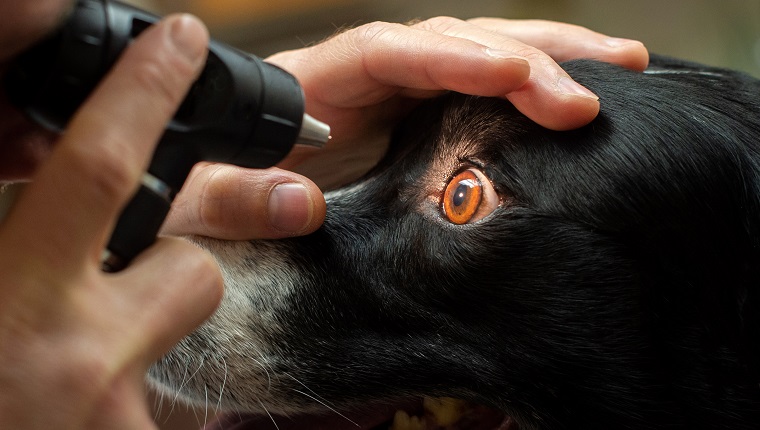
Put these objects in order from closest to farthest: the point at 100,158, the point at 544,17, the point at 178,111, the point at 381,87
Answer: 1. the point at 100,158
2. the point at 178,111
3. the point at 381,87
4. the point at 544,17

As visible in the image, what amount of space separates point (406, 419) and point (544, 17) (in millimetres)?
2151

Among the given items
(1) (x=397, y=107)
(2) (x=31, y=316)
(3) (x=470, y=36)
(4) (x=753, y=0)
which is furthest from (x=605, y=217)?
(4) (x=753, y=0)

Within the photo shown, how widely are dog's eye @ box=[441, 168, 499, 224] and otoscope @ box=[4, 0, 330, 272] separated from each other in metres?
0.30

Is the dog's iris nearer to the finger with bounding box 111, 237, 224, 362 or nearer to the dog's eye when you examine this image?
the dog's eye

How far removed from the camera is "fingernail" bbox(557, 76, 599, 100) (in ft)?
3.02

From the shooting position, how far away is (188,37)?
0.57 meters

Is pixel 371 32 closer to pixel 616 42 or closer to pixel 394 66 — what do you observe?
pixel 394 66

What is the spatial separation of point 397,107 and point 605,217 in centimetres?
51

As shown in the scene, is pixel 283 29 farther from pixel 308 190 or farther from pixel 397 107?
pixel 308 190

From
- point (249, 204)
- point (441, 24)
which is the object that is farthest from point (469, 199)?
point (441, 24)

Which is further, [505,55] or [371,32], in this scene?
[371,32]

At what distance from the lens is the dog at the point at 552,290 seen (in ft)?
3.08

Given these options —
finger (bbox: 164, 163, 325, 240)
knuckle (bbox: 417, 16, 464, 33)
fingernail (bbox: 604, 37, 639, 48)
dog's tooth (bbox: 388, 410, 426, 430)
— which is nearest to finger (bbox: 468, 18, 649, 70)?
fingernail (bbox: 604, 37, 639, 48)

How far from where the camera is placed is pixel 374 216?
1.14 m
